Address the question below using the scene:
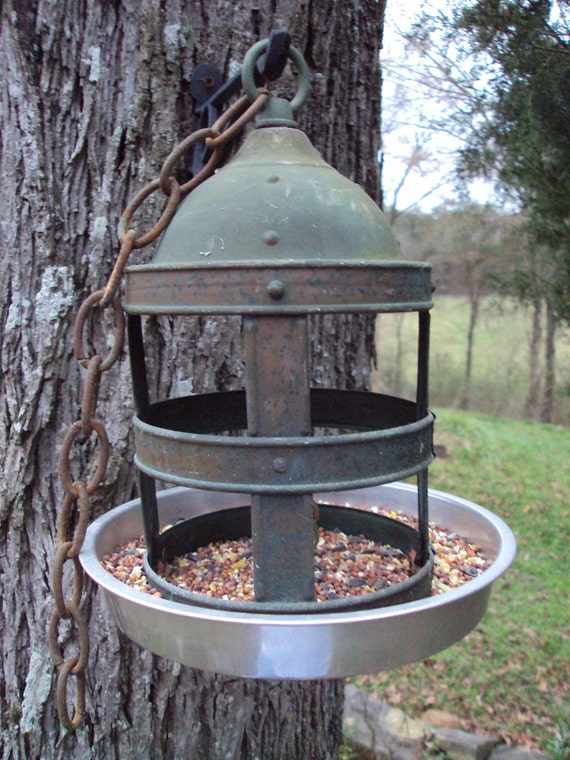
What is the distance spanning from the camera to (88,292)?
1831mm

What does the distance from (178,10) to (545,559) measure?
14.5ft

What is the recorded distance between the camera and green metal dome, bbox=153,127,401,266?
1.12m

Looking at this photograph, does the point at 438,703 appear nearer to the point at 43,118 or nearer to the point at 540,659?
the point at 540,659

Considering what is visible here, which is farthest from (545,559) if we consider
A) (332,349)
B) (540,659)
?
(332,349)

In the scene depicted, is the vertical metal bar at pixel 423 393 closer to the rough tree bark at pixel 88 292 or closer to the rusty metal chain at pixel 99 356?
the rusty metal chain at pixel 99 356

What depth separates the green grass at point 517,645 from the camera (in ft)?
10.9

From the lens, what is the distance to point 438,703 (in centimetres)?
343

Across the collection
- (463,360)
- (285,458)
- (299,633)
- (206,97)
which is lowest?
(463,360)

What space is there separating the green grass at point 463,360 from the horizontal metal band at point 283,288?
350 inches

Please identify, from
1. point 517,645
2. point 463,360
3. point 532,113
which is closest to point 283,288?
point 532,113

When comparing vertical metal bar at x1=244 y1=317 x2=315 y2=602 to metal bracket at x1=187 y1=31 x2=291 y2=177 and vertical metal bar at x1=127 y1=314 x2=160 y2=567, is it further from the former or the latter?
metal bracket at x1=187 y1=31 x2=291 y2=177

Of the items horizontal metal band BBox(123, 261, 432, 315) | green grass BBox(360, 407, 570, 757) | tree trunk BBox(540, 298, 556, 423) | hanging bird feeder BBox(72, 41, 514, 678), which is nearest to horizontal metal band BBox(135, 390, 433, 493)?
hanging bird feeder BBox(72, 41, 514, 678)

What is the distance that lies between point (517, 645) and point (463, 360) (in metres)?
7.41

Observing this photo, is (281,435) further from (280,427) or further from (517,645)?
(517,645)
